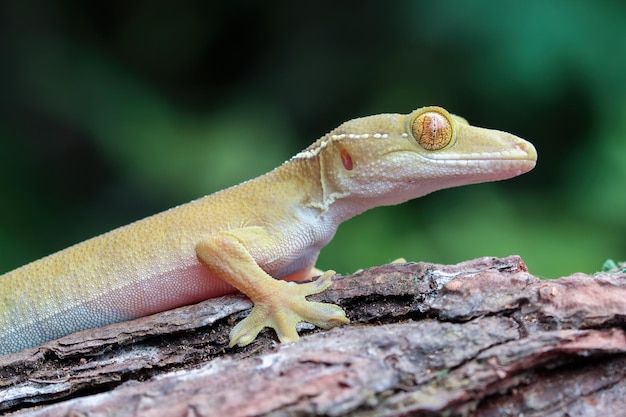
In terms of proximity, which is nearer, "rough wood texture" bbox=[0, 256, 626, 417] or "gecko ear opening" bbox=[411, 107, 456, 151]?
"rough wood texture" bbox=[0, 256, 626, 417]

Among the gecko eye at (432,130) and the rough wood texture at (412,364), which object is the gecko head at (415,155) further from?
the rough wood texture at (412,364)

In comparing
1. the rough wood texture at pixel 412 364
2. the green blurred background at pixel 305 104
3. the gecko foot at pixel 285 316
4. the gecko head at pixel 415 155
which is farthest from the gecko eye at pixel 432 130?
the green blurred background at pixel 305 104

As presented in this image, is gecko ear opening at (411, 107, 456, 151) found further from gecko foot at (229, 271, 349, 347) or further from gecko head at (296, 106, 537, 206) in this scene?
gecko foot at (229, 271, 349, 347)

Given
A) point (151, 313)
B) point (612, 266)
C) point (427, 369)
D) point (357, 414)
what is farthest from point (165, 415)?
point (612, 266)

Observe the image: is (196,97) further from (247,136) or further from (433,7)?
(433,7)

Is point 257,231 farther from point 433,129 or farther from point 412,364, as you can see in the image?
point 412,364

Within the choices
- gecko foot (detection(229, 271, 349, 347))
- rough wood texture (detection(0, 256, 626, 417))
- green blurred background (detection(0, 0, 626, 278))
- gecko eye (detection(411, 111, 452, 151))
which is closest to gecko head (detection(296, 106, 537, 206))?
gecko eye (detection(411, 111, 452, 151))
